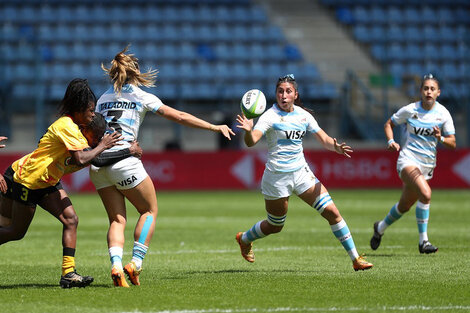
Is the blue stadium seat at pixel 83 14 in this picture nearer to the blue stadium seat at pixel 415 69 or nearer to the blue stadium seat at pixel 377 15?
the blue stadium seat at pixel 377 15

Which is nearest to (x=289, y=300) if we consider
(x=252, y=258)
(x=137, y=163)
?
(x=137, y=163)

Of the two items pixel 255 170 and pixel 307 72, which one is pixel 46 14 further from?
pixel 255 170

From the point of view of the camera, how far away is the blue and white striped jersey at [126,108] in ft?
29.1

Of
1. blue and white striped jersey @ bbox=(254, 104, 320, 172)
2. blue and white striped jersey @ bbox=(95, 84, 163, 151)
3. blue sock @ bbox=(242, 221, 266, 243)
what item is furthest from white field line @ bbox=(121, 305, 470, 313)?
blue sock @ bbox=(242, 221, 266, 243)

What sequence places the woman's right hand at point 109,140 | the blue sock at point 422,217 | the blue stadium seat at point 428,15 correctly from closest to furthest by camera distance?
the woman's right hand at point 109,140 → the blue sock at point 422,217 → the blue stadium seat at point 428,15

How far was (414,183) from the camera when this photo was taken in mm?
12289

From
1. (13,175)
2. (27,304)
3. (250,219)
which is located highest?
(13,175)

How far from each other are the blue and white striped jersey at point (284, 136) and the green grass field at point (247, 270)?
1.24 meters

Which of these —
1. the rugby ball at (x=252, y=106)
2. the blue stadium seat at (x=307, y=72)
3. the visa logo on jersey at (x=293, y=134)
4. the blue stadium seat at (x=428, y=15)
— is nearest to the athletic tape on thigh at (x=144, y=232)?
the rugby ball at (x=252, y=106)

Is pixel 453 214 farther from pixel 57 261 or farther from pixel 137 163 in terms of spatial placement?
pixel 137 163

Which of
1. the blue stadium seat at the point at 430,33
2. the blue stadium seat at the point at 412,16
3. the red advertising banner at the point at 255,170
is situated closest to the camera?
the red advertising banner at the point at 255,170

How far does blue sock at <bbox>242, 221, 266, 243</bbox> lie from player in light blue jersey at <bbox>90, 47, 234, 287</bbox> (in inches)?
72.4

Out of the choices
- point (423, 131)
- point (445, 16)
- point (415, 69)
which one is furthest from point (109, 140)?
point (445, 16)

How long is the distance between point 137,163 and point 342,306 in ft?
8.82
